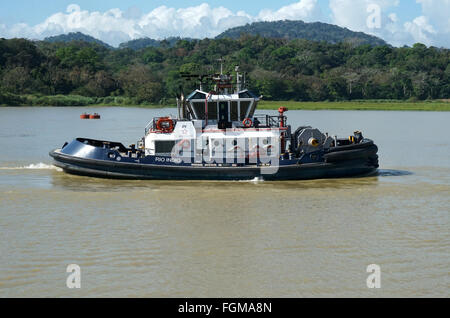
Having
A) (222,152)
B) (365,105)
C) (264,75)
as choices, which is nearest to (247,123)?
(222,152)

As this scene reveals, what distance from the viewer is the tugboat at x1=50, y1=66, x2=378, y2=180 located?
20.0m

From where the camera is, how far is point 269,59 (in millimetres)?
112375

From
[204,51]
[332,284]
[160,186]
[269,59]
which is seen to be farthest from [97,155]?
[204,51]

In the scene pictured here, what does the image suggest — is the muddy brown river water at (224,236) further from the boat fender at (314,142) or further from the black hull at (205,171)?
the boat fender at (314,142)

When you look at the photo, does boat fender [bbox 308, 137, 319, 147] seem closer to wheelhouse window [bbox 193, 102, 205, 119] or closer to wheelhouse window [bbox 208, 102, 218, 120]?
wheelhouse window [bbox 208, 102, 218, 120]

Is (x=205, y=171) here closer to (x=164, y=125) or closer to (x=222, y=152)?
(x=222, y=152)

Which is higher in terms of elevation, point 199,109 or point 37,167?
point 199,109

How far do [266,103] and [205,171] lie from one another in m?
59.2

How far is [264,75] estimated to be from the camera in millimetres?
93375

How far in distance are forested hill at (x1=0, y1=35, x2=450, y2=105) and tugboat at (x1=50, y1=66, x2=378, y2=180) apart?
51.3m

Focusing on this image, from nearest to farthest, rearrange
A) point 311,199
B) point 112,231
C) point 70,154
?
point 112,231
point 311,199
point 70,154

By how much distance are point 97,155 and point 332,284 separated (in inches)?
461
